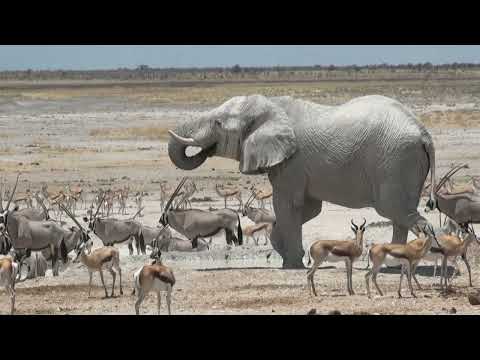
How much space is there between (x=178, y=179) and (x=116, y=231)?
484 inches

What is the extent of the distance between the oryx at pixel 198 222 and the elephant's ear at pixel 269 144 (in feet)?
5.22

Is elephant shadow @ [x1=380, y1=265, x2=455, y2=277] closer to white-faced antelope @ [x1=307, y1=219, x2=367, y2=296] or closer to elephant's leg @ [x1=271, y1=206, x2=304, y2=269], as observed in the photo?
elephant's leg @ [x1=271, y1=206, x2=304, y2=269]

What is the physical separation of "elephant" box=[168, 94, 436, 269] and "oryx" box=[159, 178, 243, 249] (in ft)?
3.41

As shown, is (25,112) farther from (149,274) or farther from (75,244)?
(149,274)

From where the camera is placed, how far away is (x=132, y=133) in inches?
1918

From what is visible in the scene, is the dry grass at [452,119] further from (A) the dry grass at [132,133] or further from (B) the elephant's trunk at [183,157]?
(B) the elephant's trunk at [183,157]

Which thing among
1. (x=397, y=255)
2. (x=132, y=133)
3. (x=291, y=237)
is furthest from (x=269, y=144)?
(x=132, y=133)

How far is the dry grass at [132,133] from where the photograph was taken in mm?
46750

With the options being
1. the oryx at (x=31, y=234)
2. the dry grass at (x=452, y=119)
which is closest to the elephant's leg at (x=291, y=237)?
the oryx at (x=31, y=234)

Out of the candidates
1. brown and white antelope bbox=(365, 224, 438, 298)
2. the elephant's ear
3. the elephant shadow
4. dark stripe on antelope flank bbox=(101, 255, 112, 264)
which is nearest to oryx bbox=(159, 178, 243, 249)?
the elephant's ear

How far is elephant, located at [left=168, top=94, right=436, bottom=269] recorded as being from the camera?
18344 millimetres

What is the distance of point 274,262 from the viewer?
2056 centimetres
